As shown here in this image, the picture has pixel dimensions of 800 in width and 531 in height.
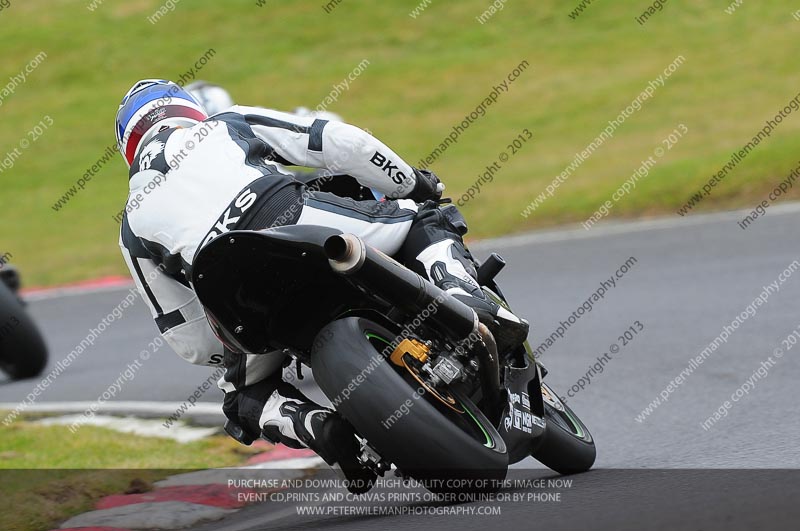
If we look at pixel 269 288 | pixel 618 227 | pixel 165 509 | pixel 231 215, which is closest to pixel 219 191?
pixel 231 215

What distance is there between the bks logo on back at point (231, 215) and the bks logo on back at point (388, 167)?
2.01 ft

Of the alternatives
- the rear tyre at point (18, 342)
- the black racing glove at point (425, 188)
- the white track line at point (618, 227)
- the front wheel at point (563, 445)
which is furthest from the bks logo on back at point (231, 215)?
the white track line at point (618, 227)

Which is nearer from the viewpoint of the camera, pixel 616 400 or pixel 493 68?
pixel 616 400

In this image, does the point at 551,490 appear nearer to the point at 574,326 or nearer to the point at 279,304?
the point at 279,304

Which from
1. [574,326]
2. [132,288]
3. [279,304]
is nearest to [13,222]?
[132,288]

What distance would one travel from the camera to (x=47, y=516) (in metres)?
4.59

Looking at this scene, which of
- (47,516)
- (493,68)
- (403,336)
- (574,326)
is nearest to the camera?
(403,336)

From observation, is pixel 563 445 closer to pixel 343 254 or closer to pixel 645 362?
pixel 343 254

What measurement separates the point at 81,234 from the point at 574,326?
9827 mm

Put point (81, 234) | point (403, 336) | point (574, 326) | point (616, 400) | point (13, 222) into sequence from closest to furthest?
point (403, 336)
point (616, 400)
point (574, 326)
point (81, 234)
point (13, 222)

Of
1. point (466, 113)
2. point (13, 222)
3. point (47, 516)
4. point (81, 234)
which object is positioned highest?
point (47, 516)

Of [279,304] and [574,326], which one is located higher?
[279,304]

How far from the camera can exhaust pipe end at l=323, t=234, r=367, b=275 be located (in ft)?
11.8

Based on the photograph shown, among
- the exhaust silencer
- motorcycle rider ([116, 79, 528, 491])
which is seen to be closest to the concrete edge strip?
motorcycle rider ([116, 79, 528, 491])
